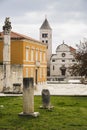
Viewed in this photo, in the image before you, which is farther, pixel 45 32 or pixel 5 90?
pixel 45 32

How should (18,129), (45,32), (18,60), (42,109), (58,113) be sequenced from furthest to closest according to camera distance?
(45,32) → (18,60) → (42,109) → (58,113) → (18,129)

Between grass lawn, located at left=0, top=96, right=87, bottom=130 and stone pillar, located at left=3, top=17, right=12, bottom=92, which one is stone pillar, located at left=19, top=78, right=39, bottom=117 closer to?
grass lawn, located at left=0, top=96, right=87, bottom=130

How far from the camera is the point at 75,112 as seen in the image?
17375mm

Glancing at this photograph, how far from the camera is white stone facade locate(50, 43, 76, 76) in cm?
8081

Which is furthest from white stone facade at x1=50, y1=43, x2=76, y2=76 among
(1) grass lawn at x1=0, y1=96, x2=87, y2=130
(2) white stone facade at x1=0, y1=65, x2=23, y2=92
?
(1) grass lawn at x1=0, y1=96, x2=87, y2=130

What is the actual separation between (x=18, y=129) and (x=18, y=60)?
31864 mm

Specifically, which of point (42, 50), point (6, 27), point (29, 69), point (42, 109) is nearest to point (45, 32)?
point (42, 50)

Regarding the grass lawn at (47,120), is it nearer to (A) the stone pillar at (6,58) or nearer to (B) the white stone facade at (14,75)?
(A) the stone pillar at (6,58)

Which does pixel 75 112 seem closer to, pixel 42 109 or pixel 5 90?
pixel 42 109

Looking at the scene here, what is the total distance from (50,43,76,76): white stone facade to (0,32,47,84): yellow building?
83.0 feet

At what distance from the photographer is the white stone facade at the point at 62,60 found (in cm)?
8081

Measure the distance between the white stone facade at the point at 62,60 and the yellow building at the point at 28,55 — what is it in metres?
25.3

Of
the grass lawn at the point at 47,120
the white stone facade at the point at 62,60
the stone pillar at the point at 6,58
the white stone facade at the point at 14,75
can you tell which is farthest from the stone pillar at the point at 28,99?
the white stone facade at the point at 62,60

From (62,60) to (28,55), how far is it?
3638 cm
